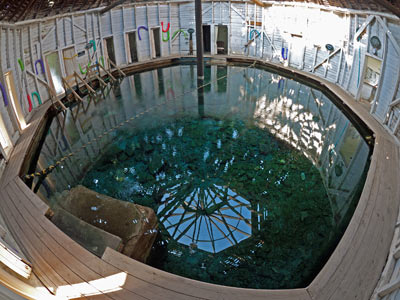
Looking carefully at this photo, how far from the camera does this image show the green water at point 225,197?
855 cm

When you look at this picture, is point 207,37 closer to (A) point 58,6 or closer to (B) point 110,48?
(B) point 110,48

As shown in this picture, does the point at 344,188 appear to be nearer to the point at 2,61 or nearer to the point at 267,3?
the point at 2,61

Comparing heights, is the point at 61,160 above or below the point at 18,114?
below

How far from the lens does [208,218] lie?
10.1 meters

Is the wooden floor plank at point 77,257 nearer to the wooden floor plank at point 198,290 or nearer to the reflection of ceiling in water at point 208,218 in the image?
the wooden floor plank at point 198,290

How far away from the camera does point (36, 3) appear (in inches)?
618

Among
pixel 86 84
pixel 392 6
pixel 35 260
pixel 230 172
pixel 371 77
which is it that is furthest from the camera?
pixel 86 84

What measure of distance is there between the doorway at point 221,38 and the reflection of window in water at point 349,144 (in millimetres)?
13226

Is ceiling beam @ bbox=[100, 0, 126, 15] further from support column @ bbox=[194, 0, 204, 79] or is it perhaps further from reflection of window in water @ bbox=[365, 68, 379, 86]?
reflection of window in water @ bbox=[365, 68, 379, 86]

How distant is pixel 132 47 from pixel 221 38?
6.69 meters

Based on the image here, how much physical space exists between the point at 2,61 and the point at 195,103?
28.7 ft

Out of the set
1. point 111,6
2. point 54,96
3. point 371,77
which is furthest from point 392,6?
point 54,96

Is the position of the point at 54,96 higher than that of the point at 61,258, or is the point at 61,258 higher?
the point at 54,96

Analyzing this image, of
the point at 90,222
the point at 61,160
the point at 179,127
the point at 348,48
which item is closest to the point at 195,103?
the point at 179,127
